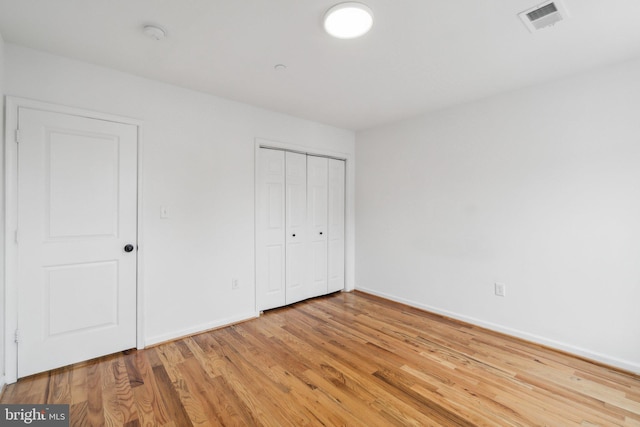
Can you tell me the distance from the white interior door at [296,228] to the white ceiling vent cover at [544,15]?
8.50ft

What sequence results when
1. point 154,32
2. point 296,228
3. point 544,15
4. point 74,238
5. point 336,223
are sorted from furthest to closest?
point 336,223
point 296,228
point 74,238
point 154,32
point 544,15

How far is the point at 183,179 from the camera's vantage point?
2.84 meters

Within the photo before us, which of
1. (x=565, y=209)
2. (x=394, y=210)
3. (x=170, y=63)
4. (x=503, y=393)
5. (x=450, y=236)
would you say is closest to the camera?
(x=503, y=393)

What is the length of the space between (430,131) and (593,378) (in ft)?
8.97

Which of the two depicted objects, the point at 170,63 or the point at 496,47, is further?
the point at 170,63

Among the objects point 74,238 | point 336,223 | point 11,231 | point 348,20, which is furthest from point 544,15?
point 11,231

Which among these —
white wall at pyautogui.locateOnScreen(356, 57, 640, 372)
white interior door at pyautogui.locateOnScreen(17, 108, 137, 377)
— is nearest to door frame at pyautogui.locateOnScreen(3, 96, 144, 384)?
white interior door at pyautogui.locateOnScreen(17, 108, 137, 377)

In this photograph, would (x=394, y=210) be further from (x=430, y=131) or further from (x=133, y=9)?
(x=133, y=9)

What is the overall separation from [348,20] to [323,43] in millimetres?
325

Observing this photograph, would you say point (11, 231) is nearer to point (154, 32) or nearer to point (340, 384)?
point (154, 32)

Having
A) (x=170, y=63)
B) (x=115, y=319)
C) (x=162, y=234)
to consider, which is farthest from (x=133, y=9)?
(x=115, y=319)

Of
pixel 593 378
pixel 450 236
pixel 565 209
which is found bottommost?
pixel 593 378

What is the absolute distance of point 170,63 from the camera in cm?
238

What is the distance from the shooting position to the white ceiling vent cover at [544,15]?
1693mm
